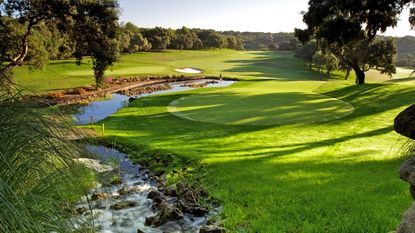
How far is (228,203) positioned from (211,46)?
10876cm

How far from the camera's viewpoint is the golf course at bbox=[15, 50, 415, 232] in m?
7.57

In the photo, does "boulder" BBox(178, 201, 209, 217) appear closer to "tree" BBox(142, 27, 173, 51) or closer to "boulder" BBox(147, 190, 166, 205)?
"boulder" BBox(147, 190, 166, 205)

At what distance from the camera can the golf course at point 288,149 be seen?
298 inches

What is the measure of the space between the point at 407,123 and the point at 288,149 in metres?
8.91

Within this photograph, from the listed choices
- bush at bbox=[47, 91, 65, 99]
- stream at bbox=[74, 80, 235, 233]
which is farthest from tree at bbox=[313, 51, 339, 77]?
stream at bbox=[74, 80, 235, 233]

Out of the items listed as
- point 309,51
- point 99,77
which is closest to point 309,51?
point 309,51

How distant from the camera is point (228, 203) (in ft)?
28.1

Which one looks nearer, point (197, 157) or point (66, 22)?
point (197, 157)

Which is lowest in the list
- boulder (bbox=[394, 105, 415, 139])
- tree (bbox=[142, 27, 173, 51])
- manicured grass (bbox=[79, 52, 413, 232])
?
manicured grass (bbox=[79, 52, 413, 232])

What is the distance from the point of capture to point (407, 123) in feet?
14.9

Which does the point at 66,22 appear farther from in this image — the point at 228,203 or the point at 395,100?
the point at 395,100

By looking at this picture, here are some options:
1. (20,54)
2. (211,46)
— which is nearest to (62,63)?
(20,54)

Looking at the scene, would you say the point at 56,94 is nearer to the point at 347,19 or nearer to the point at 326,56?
the point at 347,19

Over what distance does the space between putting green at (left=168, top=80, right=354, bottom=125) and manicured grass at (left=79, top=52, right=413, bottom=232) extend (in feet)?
0.59
